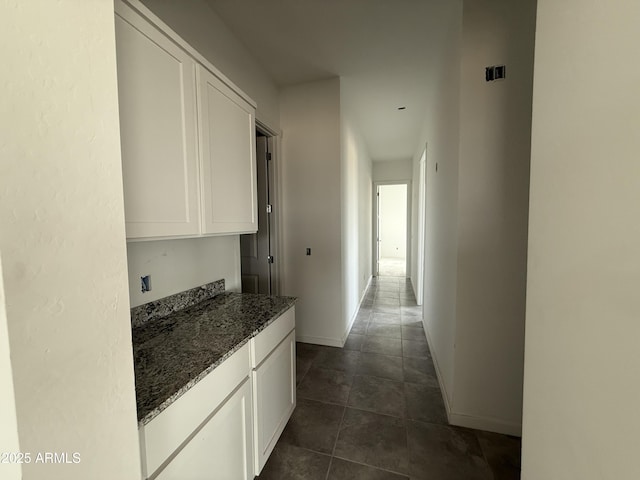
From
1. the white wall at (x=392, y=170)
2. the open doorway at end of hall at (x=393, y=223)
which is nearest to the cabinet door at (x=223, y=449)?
the white wall at (x=392, y=170)

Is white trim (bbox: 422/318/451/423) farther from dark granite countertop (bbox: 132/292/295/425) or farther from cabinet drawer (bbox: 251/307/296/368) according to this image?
dark granite countertop (bbox: 132/292/295/425)

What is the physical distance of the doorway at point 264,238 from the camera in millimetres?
2795

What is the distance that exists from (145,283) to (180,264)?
24 centimetres

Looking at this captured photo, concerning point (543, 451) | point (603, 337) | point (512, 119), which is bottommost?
point (543, 451)

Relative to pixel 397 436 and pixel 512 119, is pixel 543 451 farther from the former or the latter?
pixel 512 119

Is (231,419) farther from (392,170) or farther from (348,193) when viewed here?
(392,170)

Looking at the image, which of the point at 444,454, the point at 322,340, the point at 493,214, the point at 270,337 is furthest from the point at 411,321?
the point at 270,337

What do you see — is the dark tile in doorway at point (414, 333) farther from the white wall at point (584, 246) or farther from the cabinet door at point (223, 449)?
the white wall at point (584, 246)

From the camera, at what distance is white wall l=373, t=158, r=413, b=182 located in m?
6.01

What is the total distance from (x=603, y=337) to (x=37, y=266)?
1.01 metres

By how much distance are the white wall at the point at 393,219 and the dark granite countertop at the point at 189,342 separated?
8.11 m

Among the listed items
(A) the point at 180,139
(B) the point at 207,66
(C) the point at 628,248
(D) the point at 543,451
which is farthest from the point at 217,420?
(B) the point at 207,66

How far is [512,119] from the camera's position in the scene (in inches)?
60.4

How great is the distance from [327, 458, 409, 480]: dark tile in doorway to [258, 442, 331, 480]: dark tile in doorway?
51 millimetres
